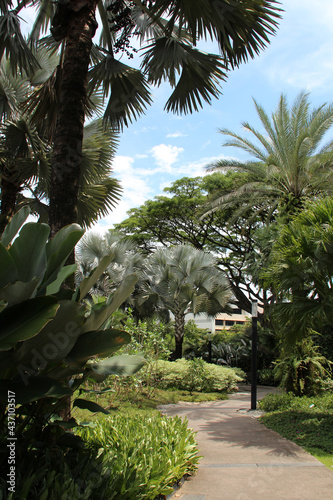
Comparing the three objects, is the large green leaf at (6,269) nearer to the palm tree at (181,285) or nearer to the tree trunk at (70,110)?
the tree trunk at (70,110)

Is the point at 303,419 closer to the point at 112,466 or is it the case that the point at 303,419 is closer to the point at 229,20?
the point at 112,466

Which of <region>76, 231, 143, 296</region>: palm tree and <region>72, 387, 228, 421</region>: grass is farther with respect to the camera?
<region>76, 231, 143, 296</region>: palm tree

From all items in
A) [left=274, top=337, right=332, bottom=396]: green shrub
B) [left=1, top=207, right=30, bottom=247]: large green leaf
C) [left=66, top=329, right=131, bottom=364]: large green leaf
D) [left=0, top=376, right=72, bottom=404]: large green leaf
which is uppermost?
[left=1, top=207, right=30, bottom=247]: large green leaf

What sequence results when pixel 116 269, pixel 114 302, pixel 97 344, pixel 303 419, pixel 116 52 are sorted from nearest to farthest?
pixel 97 344
pixel 114 302
pixel 116 52
pixel 303 419
pixel 116 269

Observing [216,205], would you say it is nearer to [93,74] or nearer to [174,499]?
[93,74]

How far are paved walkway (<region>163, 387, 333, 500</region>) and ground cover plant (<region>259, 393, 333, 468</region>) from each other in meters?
0.19

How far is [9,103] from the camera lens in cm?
898

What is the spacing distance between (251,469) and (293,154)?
36.8ft

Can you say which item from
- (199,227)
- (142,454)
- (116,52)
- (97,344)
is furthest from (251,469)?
(199,227)

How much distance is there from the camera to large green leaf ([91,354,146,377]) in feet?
8.32

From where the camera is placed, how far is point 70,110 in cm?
414

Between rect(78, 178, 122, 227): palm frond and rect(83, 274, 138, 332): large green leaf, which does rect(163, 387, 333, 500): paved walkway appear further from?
rect(78, 178, 122, 227): palm frond

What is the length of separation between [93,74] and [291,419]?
6997 mm

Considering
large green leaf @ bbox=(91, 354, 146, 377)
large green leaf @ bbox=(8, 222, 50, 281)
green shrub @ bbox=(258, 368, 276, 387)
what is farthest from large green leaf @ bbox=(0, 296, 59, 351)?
green shrub @ bbox=(258, 368, 276, 387)
